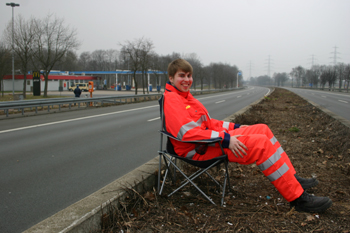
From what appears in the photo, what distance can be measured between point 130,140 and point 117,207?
15.9 ft

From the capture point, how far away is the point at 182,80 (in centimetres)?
316

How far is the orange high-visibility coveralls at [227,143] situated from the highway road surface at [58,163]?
5.72 ft

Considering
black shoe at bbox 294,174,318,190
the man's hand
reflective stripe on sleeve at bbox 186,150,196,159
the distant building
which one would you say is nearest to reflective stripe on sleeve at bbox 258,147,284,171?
the man's hand

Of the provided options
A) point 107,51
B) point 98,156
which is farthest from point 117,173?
point 107,51

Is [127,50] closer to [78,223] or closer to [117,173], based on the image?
[117,173]

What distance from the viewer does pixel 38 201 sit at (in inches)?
140

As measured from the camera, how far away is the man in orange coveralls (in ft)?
8.25

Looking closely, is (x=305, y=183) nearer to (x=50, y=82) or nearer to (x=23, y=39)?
(x=23, y=39)

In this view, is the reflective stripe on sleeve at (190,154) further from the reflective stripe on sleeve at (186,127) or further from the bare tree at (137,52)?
the bare tree at (137,52)

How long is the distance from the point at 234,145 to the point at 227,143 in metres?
0.07

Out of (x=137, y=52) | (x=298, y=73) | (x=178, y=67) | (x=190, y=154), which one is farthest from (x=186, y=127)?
(x=298, y=73)

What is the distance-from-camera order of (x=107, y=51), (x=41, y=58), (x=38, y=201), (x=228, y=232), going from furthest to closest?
1. (x=107, y=51)
2. (x=41, y=58)
3. (x=38, y=201)
4. (x=228, y=232)

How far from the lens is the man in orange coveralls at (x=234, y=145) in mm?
2516

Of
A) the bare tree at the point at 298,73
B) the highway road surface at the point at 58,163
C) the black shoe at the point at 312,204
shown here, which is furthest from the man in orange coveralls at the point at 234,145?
the bare tree at the point at 298,73
